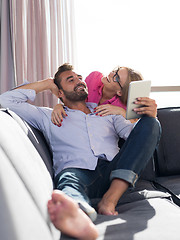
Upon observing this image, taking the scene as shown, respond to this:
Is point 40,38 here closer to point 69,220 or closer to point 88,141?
point 88,141

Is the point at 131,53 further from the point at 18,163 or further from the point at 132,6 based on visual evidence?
the point at 18,163

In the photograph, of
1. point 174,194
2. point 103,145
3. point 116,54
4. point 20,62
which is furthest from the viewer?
point 116,54

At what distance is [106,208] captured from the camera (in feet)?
4.34

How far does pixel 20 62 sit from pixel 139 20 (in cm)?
119

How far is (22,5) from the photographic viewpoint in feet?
8.38

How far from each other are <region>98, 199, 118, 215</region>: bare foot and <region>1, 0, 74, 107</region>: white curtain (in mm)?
1393

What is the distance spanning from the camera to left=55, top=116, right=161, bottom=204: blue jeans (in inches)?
55.3

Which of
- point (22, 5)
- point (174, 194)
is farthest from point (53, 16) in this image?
point (174, 194)

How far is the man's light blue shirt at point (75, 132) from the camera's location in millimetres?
1766

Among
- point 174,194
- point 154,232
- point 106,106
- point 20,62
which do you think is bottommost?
point 174,194

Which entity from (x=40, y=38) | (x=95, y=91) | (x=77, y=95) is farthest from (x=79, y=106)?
(x=40, y=38)

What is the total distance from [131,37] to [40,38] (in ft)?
2.84

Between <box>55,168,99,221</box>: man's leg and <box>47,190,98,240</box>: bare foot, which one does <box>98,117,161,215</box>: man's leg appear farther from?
<box>47,190,98,240</box>: bare foot

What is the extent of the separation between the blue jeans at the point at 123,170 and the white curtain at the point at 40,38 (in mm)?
1109
